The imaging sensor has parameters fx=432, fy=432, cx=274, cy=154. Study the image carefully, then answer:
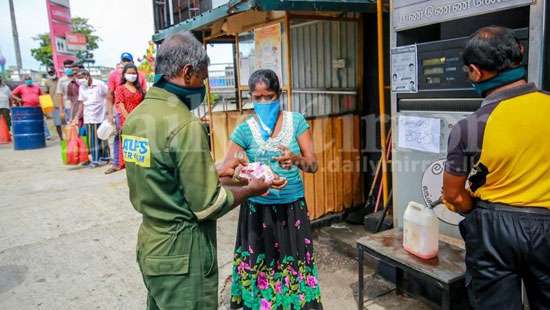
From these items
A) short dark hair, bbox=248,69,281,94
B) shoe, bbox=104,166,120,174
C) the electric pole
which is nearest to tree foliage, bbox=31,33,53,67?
the electric pole

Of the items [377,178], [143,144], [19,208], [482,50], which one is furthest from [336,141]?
[19,208]

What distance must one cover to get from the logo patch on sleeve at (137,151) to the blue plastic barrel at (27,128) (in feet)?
34.2

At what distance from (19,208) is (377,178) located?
4711mm

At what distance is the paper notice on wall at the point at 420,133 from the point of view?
113 inches

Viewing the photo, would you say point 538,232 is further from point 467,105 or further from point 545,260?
point 467,105

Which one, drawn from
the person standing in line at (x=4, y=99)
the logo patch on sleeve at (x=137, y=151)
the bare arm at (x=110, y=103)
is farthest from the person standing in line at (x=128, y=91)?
the person standing in line at (x=4, y=99)

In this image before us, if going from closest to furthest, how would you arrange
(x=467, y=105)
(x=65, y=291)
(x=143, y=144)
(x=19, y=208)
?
(x=143, y=144)
(x=467, y=105)
(x=65, y=291)
(x=19, y=208)

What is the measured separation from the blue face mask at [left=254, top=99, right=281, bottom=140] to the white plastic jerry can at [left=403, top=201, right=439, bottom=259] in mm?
1040

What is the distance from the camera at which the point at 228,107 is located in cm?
740

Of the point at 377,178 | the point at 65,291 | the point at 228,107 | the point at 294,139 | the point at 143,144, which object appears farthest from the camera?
the point at 228,107

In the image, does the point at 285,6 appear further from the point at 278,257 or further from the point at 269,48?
the point at 278,257

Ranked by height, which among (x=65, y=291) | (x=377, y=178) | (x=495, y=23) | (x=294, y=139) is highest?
(x=495, y=23)

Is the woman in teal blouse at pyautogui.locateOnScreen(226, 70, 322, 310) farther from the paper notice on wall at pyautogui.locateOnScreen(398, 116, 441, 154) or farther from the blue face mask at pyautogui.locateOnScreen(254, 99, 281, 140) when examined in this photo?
the paper notice on wall at pyautogui.locateOnScreen(398, 116, 441, 154)

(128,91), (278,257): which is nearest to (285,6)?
(278,257)
